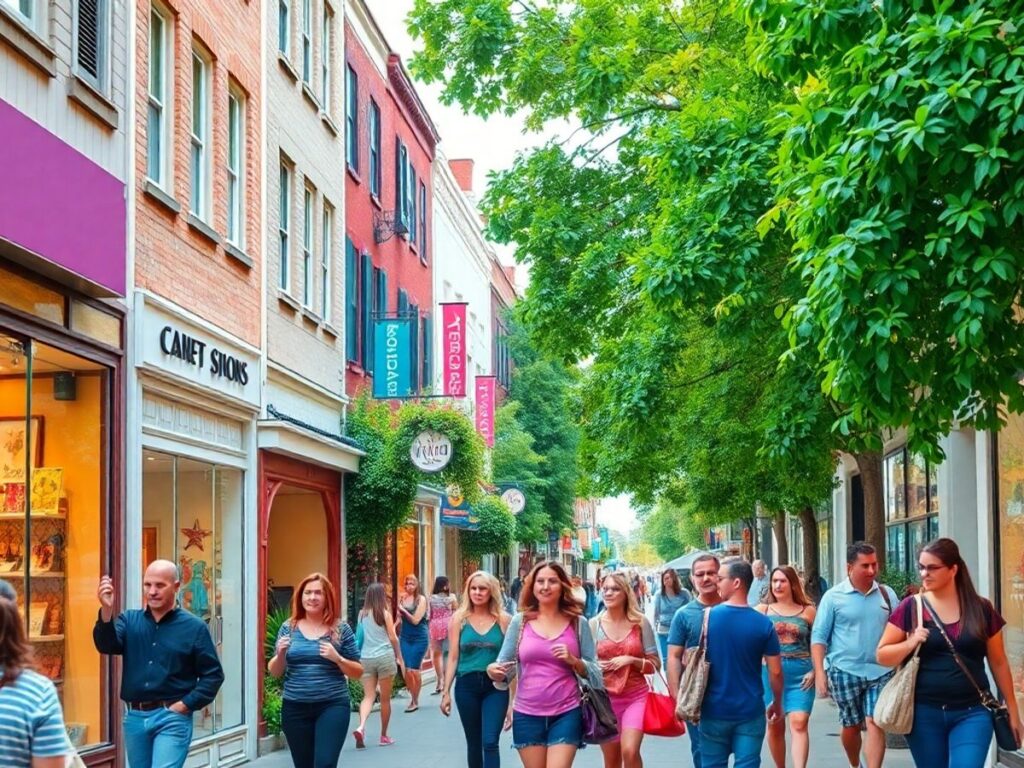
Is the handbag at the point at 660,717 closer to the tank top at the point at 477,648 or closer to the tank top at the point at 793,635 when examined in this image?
the tank top at the point at 477,648

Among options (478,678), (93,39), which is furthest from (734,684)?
(93,39)

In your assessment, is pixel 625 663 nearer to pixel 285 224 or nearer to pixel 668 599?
pixel 285 224

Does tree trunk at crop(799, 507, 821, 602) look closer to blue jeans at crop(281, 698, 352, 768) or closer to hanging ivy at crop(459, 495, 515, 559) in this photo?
hanging ivy at crop(459, 495, 515, 559)

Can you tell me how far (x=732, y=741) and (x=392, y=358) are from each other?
1479 centimetres

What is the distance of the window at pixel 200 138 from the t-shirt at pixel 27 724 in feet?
35.4

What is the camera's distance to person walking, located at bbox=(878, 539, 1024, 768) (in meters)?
8.12

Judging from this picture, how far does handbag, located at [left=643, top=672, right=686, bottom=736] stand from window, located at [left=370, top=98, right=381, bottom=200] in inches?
639

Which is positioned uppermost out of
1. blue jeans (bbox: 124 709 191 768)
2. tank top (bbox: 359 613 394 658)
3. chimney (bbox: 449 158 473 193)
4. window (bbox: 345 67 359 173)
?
chimney (bbox: 449 158 473 193)

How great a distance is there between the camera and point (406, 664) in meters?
21.2

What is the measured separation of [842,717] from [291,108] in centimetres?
1099

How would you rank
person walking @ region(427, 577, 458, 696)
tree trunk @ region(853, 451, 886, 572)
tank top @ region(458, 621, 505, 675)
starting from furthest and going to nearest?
person walking @ region(427, 577, 458, 696) < tree trunk @ region(853, 451, 886, 572) < tank top @ region(458, 621, 505, 675)

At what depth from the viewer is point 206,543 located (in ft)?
50.8

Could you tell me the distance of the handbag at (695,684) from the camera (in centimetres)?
906

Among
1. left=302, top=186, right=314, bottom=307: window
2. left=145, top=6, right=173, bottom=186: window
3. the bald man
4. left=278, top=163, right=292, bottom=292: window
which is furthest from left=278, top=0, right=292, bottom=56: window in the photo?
the bald man
